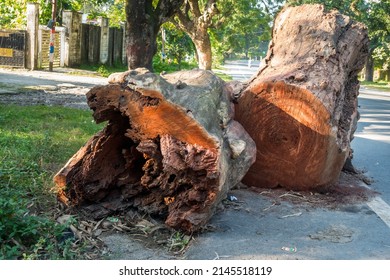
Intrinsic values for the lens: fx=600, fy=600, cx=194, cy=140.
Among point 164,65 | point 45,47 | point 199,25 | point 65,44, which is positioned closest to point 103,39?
point 65,44

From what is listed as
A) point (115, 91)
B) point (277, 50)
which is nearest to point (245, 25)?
point (277, 50)

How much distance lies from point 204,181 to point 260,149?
1.66 meters

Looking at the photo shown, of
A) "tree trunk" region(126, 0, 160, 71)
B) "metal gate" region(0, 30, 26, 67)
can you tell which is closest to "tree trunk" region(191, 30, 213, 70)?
"metal gate" region(0, 30, 26, 67)

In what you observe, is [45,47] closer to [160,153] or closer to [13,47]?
[13,47]

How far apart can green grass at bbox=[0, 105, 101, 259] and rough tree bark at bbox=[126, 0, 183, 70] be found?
1437 millimetres

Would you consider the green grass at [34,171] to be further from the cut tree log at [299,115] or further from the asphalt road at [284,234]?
the cut tree log at [299,115]

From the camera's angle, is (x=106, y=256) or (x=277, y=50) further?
(x=277, y=50)

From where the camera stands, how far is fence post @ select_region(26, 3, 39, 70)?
21.4 meters

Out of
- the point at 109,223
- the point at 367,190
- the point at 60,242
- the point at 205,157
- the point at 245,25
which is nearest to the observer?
the point at 60,242

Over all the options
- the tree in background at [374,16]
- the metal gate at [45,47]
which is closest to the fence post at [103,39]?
the metal gate at [45,47]

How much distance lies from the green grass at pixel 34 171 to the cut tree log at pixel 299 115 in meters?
1.99

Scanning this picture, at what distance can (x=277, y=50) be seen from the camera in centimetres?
658

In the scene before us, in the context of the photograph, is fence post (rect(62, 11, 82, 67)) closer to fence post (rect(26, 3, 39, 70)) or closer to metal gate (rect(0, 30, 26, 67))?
fence post (rect(26, 3, 39, 70))

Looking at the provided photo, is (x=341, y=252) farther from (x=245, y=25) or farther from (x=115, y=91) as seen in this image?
(x=245, y=25)
